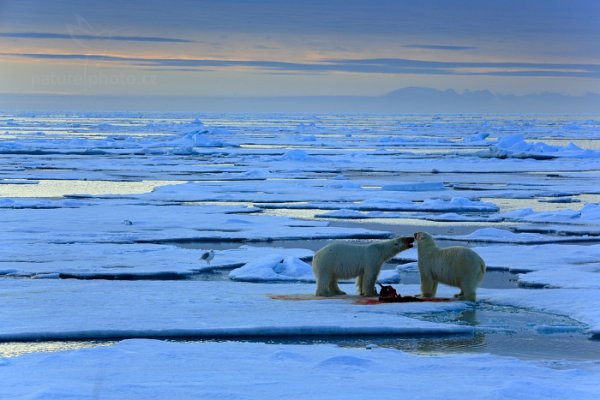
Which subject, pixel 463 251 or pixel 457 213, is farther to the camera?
pixel 457 213

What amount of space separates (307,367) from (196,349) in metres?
0.88

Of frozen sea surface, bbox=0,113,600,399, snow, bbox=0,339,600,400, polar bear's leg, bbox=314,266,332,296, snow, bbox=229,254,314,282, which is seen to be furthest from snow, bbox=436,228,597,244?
snow, bbox=0,339,600,400

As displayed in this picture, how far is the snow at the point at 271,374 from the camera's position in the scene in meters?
5.02

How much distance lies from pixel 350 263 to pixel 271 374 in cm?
299

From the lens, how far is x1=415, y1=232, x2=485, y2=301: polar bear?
8141mm

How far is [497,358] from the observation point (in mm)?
6027

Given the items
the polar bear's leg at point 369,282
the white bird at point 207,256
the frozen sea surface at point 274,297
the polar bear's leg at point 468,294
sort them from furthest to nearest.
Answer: the white bird at point 207,256 < the polar bear's leg at point 369,282 < the polar bear's leg at point 468,294 < the frozen sea surface at point 274,297

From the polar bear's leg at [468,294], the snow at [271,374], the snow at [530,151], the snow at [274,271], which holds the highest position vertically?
the snow at [530,151]

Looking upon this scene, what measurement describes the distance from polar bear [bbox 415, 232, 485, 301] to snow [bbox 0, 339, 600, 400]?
2079mm

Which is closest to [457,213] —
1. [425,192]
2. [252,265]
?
[425,192]

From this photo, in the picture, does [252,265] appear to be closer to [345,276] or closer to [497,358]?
[345,276]

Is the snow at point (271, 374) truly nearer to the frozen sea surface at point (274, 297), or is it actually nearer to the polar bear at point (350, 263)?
the frozen sea surface at point (274, 297)

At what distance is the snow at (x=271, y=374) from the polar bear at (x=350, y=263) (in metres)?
2.01

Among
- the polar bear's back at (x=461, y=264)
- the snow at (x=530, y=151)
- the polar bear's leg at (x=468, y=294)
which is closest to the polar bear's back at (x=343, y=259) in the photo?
the polar bear's back at (x=461, y=264)
